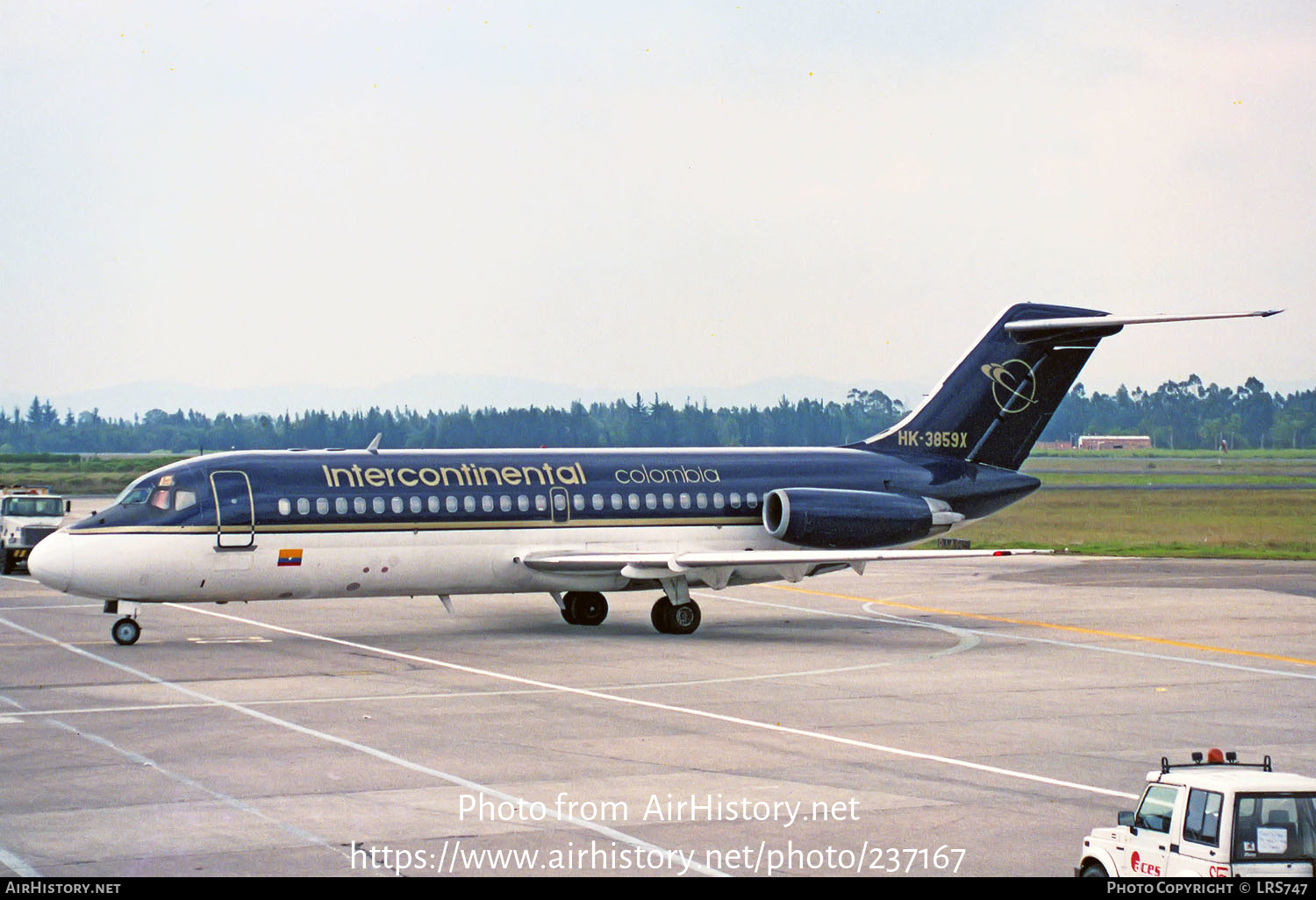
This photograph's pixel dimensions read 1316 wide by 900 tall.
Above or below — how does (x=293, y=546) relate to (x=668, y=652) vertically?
above

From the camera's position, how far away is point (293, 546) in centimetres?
2948

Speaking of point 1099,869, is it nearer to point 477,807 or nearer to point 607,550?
point 477,807

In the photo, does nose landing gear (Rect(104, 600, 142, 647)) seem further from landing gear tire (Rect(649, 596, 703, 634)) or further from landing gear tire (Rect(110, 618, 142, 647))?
landing gear tire (Rect(649, 596, 703, 634))

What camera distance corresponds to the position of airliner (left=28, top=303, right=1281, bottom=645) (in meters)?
29.0

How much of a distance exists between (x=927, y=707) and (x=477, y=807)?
8733 millimetres

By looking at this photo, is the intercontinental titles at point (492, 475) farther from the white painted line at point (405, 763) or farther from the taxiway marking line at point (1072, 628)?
the taxiway marking line at point (1072, 628)

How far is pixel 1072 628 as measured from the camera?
32781 millimetres

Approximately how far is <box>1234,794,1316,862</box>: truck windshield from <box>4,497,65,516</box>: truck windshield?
4336 centimetres

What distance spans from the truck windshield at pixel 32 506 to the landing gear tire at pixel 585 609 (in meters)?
22.0

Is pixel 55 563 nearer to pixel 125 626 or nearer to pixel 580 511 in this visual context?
pixel 125 626

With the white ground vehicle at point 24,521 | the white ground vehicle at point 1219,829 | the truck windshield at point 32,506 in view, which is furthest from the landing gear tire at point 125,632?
the white ground vehicle at point 1219,829

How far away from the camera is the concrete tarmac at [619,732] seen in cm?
1450
